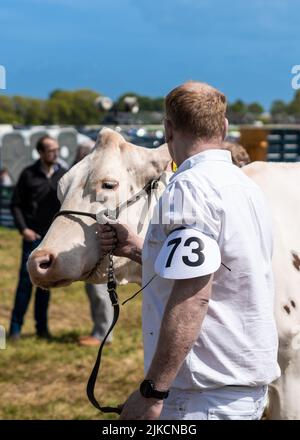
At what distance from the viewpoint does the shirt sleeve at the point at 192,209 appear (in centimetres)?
228

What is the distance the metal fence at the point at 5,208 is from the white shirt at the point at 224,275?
51.8ft

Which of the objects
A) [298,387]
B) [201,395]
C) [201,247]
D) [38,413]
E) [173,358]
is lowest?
[38,413]

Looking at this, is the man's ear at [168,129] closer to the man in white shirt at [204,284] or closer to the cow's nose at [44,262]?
the man in white shirt at [204,284]

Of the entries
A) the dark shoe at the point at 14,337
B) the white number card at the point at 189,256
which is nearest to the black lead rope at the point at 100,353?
the white number card at the point at 189,256

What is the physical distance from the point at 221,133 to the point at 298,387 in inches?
61.1

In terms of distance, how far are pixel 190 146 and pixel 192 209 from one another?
25 centimetres

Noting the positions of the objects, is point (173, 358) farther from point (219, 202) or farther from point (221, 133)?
point (221, 133)

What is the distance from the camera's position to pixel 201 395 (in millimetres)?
2418

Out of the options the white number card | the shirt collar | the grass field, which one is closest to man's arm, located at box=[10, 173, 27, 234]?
the grass field

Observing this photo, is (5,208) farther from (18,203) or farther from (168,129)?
(168,129)

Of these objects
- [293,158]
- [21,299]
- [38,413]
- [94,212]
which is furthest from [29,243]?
[293,158]

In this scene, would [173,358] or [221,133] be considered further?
[221,133]

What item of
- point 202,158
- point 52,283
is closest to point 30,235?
point 52,283

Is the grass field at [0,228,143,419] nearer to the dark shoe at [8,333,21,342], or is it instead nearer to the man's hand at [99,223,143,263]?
the dark shoe at [8,333,21,342]
